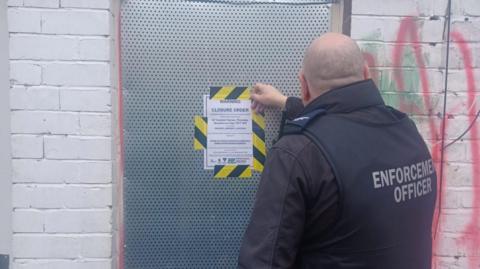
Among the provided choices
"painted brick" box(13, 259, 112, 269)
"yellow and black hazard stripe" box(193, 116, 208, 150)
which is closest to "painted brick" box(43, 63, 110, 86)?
"yellow and black hazard stripe" box(193, 116, 208, 150)

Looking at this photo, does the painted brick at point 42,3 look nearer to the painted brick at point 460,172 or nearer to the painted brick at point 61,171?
the painted brick at point 61,171

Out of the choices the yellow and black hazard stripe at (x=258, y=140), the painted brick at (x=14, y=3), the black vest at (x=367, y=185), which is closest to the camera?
the black vest at (x=367, y=185)

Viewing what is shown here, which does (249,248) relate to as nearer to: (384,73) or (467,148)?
(384,73)

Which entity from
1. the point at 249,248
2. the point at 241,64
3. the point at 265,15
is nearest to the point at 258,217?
the point at 249,248

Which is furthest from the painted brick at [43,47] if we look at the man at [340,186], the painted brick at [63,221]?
the man at [340,186]

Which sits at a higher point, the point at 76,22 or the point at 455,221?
the point at 76,22

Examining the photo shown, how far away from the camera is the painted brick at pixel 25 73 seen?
2256 mm

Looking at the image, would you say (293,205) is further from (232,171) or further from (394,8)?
(394,8)

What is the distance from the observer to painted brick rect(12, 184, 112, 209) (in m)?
2.30

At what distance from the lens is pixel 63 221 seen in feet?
7.63

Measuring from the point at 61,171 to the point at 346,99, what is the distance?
1411 mm

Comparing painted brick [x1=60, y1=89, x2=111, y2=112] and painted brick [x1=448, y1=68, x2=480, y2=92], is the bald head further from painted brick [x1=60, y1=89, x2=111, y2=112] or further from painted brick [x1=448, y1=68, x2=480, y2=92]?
painted brick [x1=60, y1=89, x2=111, y2=112]

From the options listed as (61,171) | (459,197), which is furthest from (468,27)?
(61,171)

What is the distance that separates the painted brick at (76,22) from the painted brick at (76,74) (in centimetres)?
16
